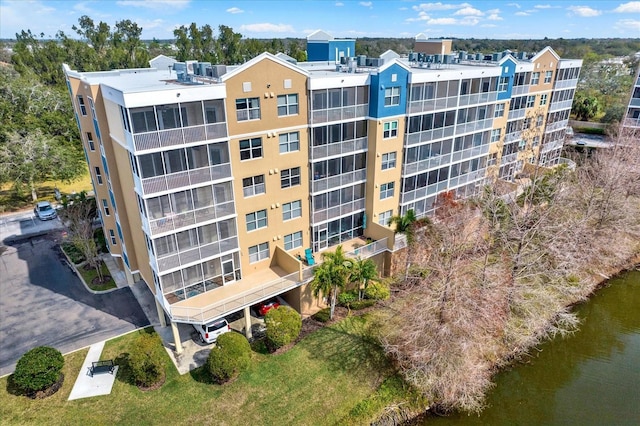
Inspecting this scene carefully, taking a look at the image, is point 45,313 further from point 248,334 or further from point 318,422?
point 318,422

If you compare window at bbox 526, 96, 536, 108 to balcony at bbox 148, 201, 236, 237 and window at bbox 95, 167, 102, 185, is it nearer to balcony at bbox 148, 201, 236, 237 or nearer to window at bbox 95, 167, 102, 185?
balcony at bbox 148, 201, 236, 237

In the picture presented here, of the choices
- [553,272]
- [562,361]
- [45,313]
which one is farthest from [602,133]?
[45,313]

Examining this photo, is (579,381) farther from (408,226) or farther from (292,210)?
(292,210)

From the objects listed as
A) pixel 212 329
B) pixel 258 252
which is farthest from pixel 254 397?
pixel 258 252

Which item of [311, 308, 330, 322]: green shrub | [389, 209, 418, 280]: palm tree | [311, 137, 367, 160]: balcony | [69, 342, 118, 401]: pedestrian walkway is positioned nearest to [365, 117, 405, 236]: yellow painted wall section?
[311, 137, 367, 160]: balcony

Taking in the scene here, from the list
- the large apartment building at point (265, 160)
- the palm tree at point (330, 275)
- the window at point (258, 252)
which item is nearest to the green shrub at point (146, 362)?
the large apartment building at point (265, 160)

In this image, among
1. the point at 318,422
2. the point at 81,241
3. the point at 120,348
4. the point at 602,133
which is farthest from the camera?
the point at 602,133
